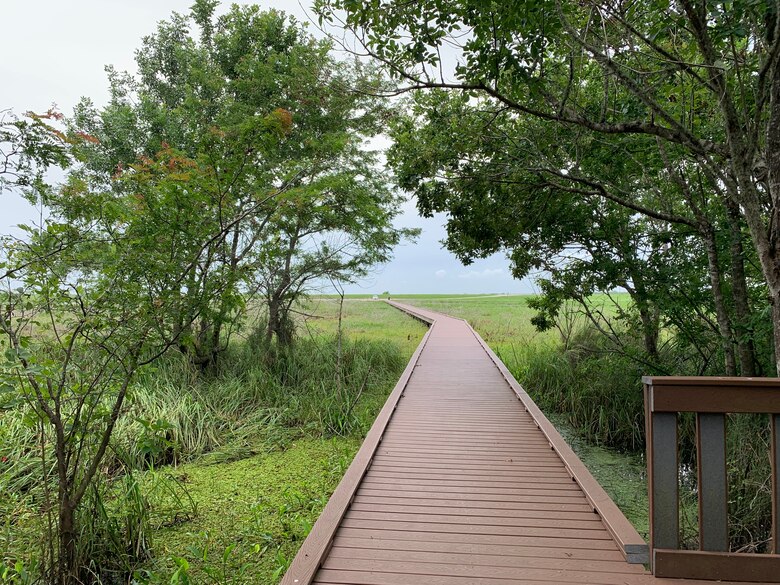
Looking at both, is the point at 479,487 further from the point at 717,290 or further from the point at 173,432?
the point at 173,432

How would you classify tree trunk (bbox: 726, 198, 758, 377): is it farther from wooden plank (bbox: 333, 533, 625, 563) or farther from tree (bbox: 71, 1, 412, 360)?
tree (bbox: 71, 1, 412, 360)

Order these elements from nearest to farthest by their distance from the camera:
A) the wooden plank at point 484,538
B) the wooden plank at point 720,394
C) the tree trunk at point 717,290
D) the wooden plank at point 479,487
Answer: the wooden plank at point 720,394 < the wooden plank at point 484,538 < the wooden plank at point 479,487 < the tree trunk at point 717,290

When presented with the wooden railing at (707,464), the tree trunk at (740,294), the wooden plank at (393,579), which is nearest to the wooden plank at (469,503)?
the wooden plank at (393,579)

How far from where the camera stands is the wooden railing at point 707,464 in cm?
217

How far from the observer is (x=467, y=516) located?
10.4 feet

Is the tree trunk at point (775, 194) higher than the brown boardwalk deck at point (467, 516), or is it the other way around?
the tree trunk at point (775, 194)

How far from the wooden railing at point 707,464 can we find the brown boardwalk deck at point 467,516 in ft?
0.60

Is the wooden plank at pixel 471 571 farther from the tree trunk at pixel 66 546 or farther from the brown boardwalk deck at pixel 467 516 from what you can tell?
the tree trunk at pixel 66 546

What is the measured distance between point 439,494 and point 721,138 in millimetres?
4866

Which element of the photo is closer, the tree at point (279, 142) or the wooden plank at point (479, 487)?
the wooden plank at point (479, 487)

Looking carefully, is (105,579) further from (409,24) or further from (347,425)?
(409,24)

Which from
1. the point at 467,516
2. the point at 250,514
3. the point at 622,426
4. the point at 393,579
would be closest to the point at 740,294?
the point at 622,426

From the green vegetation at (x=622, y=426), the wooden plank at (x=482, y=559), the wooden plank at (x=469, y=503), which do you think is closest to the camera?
the wooden plank at (x=482, y=559)

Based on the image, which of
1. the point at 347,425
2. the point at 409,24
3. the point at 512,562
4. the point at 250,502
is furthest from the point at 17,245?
the point at 347,425
